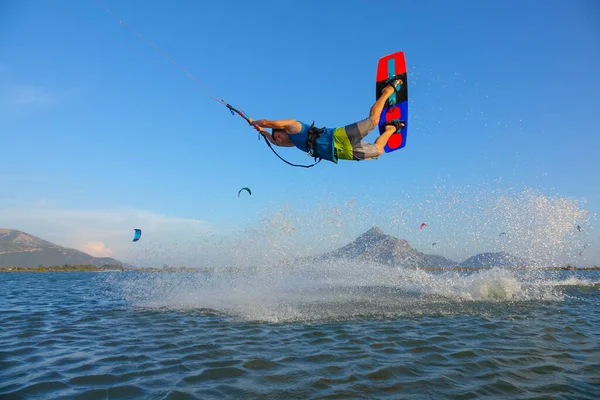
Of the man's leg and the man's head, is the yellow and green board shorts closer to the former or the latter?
the man's leg

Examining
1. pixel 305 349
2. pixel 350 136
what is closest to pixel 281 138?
pixel 350 136

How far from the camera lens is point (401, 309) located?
10914 millimetres

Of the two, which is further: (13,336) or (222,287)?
(222,287)

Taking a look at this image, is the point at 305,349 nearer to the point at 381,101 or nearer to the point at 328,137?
the point at 328,137

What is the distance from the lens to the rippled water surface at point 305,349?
4820 millimetres

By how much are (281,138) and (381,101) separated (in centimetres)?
260

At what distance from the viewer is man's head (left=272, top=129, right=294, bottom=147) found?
8.04m

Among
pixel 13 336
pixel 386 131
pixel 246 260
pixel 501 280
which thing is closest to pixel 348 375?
pixel 386 131

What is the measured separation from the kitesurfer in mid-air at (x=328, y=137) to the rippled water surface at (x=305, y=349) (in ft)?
13.1

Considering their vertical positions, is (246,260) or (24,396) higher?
(246,260)

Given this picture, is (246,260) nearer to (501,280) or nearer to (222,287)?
(222,287)

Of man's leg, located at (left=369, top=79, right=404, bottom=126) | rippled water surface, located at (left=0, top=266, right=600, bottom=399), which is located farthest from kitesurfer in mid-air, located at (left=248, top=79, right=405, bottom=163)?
rippled water surface, located at (left=0, top=266, right=600, bottom=399)

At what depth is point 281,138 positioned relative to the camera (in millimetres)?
8125

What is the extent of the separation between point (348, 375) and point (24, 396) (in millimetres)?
4380
